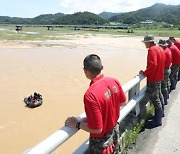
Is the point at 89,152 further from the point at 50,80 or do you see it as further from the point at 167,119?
the point at 50,80

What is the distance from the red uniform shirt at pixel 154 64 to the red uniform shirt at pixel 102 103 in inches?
115

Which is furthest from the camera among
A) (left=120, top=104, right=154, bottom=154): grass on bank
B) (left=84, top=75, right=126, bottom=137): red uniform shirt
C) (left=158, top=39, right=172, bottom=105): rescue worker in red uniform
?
(left=158, top=39, right=172, bottom=105): rescue worker in red uniform

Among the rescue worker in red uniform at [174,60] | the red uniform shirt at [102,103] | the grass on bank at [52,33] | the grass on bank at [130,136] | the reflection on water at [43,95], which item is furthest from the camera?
the grass on bank at [52,33]

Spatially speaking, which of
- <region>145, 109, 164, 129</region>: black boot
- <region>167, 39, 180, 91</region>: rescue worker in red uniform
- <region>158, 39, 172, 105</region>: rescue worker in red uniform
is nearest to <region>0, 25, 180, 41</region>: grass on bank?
<region>167, 39, 180, 91</region>: rescue worker in red uniform

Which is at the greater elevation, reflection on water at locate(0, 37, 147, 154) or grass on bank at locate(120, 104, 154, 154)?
grass on bank at locate(120, 104, 154, 154)

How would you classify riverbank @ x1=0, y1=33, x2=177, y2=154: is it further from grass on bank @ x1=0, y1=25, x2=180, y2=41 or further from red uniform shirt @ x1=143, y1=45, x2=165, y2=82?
grass on bank @ x1=0, y1=25, x2=180, y2=41

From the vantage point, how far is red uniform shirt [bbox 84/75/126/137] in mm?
3289

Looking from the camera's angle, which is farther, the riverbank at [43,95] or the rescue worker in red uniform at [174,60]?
the rescue worker in red uniform at [174,60]

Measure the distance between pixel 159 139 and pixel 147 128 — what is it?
1.89 feet

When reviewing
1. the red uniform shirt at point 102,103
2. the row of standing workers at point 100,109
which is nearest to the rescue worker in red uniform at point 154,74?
the row of standing workers at point 100,109

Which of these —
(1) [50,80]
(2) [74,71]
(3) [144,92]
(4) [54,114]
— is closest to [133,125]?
(3) [144,92]

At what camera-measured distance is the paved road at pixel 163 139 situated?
5.50 m

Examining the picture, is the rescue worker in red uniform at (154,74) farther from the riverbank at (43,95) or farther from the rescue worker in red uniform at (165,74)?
the riverbank at (43,95)

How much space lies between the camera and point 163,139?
19.6 feet
